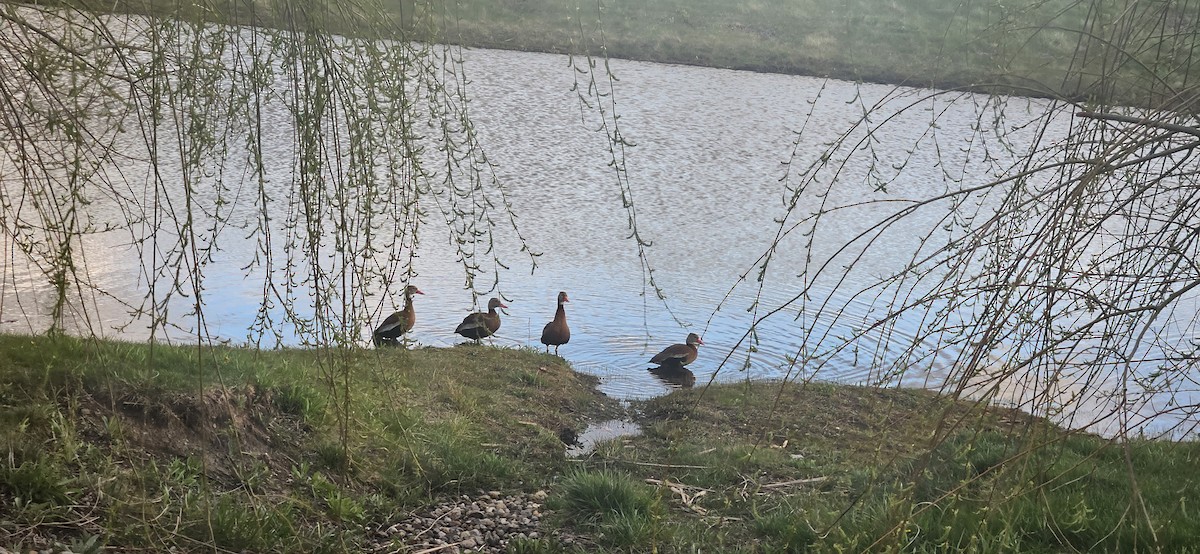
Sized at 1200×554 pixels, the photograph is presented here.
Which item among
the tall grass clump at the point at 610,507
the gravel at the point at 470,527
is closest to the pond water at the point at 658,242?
the tall grass clump at the point at 610,507

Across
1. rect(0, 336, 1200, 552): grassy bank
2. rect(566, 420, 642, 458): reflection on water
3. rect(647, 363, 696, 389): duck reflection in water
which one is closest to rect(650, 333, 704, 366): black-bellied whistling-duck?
rect(647, 363, 696, 389): duck reflection in water

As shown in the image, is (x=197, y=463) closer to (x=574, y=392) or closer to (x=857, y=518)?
(x=857, y=518)

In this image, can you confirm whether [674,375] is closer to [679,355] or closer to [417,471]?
[679,355]

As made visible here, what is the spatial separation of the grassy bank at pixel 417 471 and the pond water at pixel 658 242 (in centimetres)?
78

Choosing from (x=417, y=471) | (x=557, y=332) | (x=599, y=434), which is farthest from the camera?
(x=557, y=332)

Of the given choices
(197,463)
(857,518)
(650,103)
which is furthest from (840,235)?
(197,463)

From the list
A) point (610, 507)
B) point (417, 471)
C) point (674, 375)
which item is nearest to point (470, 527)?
point (417, 471)

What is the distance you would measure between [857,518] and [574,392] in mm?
2900

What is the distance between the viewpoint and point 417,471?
411 cm

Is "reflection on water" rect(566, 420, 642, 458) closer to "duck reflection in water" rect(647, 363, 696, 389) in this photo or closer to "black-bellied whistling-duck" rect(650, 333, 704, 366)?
"duck reflection in water" rect(647, 363, 696, 389)

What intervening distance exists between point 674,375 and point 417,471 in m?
3.26

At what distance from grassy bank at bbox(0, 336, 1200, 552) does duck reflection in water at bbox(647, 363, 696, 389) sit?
145cm

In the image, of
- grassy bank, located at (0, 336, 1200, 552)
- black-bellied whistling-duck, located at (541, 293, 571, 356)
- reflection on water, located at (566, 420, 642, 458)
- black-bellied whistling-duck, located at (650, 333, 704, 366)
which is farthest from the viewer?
black-bellied whistling-duck, located at (541, 293, 571, 356)

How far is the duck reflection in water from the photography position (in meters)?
6.98
